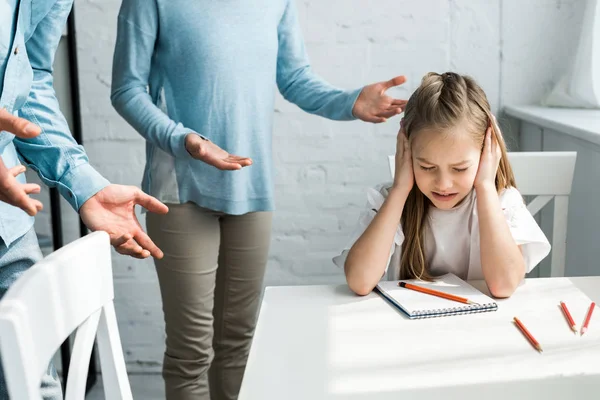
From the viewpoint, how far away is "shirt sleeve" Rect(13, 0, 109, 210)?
114 cm

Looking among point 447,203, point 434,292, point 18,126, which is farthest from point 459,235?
point 18,126

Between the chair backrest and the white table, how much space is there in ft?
0.59

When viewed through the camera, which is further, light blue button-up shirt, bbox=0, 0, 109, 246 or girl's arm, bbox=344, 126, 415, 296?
girl's arm, bbox=344, 126, 415, 296

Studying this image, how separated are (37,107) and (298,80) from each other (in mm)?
781

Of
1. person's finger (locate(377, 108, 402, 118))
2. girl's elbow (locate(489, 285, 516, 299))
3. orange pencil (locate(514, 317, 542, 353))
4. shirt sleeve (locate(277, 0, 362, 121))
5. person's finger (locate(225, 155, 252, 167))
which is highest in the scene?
shirt sleeve (locate(277, 0, 362, 121))

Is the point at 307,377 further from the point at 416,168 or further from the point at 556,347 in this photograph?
the point at 416,168

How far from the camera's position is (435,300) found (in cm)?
114

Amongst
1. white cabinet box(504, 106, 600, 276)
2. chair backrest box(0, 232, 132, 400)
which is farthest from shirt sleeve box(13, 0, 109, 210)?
white cabinet box(504, 106, 600, 276)

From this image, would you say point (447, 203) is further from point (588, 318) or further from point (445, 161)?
point (588, 318)

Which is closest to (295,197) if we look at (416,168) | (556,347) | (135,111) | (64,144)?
(135,111)

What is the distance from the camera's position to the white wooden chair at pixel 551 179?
162 centimetres

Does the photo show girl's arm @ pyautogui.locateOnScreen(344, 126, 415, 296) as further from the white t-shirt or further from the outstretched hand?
the outstretched hand

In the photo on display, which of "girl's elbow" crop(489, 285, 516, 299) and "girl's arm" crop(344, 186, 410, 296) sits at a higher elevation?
"girl's arm" crop(344, 186, 410, 296)

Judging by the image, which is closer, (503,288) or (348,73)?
(503,288)
